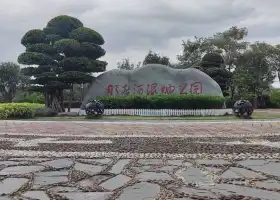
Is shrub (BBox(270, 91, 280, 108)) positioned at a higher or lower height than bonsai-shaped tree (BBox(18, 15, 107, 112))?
lower

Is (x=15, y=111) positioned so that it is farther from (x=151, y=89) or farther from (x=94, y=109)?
(x=151, y=89)

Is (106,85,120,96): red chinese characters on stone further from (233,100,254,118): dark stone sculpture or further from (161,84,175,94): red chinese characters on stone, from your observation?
(233,100,254,118): dark stone sculpture

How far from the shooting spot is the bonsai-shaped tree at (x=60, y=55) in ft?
69.8

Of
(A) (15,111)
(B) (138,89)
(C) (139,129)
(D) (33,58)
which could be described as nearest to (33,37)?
(D) (33,58)

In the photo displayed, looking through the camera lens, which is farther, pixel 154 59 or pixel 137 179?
pixel 154 59

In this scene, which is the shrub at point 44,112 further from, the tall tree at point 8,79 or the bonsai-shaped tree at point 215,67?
the tall tree at point 8,79

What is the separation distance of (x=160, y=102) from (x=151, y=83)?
2308 millimetres

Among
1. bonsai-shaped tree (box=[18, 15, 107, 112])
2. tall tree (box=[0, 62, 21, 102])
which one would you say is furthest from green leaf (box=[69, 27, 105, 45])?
tall tree (box=[0, 62, 21, 102])

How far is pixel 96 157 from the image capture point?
5.85m

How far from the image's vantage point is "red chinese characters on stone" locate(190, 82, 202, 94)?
2198 cm

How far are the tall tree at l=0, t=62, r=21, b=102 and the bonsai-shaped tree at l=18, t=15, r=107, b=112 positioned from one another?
22183 mm

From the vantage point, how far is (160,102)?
65.8ft

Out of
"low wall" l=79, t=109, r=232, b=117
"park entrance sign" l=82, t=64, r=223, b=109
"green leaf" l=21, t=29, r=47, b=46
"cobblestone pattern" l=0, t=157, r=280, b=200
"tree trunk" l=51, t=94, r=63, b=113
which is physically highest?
"green leaf" l=21, t=29, r=47, b=46

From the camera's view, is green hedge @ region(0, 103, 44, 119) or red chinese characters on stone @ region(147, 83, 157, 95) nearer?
green hedge @ region(0, 103, 44, 119)
